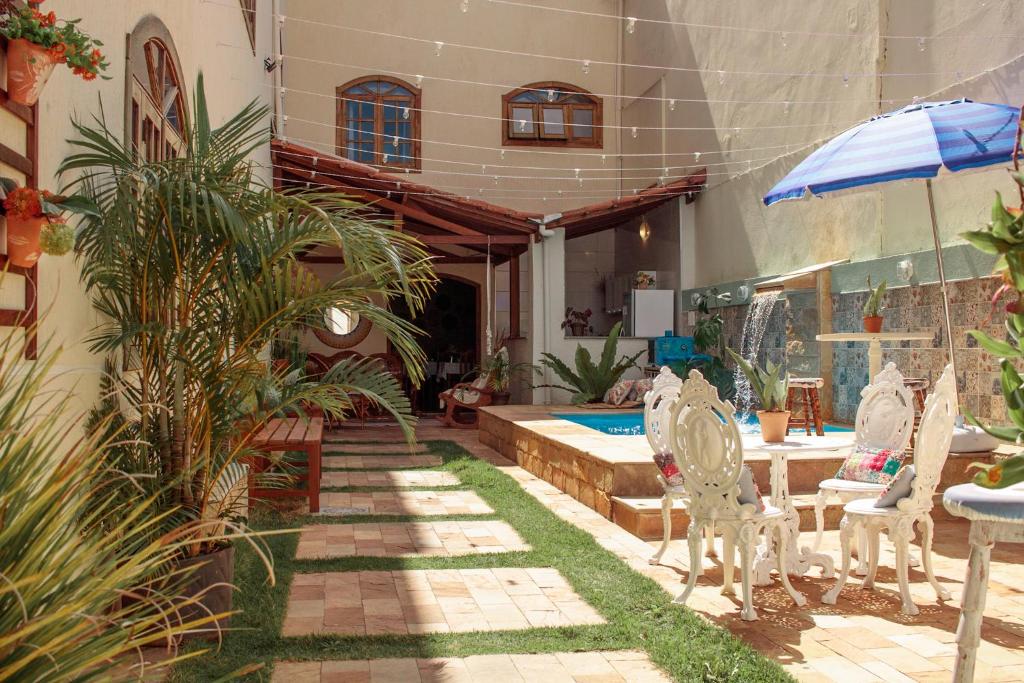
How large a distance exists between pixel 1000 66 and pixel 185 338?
6.80 metres

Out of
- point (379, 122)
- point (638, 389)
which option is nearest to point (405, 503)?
point (638, 389)

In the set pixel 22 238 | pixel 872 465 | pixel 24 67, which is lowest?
pixel 872 465

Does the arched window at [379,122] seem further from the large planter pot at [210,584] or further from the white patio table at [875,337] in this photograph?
the large planter pot at [210,584]

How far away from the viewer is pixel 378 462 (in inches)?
399

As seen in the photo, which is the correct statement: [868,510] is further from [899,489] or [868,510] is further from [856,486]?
[856,486]

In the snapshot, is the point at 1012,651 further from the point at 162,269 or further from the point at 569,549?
the point at 162,269

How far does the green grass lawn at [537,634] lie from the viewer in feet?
11.7

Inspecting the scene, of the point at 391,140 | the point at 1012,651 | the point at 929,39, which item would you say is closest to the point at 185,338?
the point at 1012,651

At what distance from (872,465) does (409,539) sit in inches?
110

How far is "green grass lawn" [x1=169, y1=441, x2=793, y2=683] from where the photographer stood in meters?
3.57

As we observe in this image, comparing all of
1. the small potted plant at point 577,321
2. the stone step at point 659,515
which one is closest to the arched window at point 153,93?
the stone step at point 659,515

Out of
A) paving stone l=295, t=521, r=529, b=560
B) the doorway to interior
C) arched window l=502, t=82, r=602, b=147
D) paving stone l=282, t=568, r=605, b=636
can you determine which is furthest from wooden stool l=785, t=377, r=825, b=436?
the doorway to interior

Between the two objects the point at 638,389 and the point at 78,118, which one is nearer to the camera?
the point at 78,118

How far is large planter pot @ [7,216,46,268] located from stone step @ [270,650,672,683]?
1674mm
